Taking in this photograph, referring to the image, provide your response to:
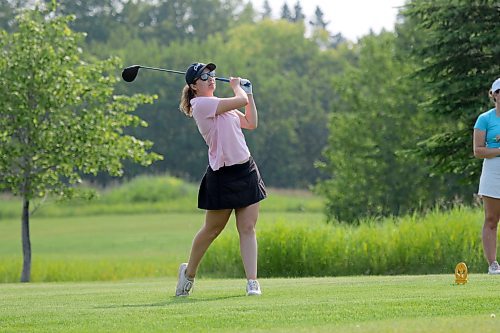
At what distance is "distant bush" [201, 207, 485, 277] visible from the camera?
18.3 meters

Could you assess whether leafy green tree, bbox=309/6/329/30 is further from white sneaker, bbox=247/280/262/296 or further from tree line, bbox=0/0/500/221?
white sneaker, bbox=247/280/262/296

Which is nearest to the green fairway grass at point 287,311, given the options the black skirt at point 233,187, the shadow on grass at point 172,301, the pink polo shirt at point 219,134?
the shadow on grass at point 172,301

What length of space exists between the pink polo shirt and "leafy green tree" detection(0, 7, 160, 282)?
12272mm

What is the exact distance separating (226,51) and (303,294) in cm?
9043

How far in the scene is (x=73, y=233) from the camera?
44.9m

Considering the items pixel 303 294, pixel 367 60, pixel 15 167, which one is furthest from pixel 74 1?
pixel 303 294

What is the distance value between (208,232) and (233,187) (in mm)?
536

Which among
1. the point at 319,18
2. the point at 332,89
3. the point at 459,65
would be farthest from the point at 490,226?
the point at 319,18

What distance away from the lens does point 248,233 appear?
9961 mm

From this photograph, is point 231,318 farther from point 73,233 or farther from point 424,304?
point 73,233

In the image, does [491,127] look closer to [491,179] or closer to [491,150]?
[491,150]

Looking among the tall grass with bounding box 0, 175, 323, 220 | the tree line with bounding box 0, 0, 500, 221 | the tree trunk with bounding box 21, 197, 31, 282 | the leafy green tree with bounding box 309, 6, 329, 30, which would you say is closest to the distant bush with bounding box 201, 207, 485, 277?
the tree line with bounding box 0, 0, 500, 221

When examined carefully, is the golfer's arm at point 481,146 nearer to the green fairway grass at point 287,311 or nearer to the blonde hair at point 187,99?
the green fairway grass at point 287,311

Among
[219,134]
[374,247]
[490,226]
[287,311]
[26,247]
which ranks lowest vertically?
[26,247]
